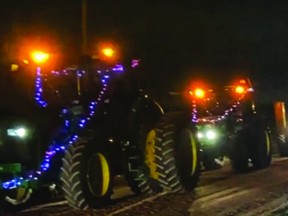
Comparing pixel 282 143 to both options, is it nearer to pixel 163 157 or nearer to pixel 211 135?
pixel 211 135

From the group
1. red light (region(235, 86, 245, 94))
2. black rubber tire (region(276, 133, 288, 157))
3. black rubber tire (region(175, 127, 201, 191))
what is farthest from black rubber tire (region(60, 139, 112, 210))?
black rubber tire (region(276, 133, 288, 157))

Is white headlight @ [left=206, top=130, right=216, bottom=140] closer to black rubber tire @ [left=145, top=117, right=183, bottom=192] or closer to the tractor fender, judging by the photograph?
the tractor fender

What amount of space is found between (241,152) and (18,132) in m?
8.47

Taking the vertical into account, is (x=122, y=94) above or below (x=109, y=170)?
above

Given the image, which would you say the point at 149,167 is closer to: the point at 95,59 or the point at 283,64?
the point at 95,59

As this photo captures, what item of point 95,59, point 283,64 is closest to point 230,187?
point 95,59

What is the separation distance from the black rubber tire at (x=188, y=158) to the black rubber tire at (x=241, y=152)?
392 cm

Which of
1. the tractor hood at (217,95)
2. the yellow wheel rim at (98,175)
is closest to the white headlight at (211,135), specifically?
the tractor hood at (217,95)

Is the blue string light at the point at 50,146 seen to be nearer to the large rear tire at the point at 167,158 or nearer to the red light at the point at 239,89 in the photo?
the large rear tire at the point at 167,158

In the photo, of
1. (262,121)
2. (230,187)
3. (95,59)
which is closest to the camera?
(95,59)

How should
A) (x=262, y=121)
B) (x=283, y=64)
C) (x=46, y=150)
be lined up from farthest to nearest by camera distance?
(x=283, y=64)
(x=262, y=121)
(x=46, y=150)

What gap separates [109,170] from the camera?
1195 cm

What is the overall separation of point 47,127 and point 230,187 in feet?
14.5

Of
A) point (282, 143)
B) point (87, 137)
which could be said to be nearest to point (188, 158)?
point (87, 137)
